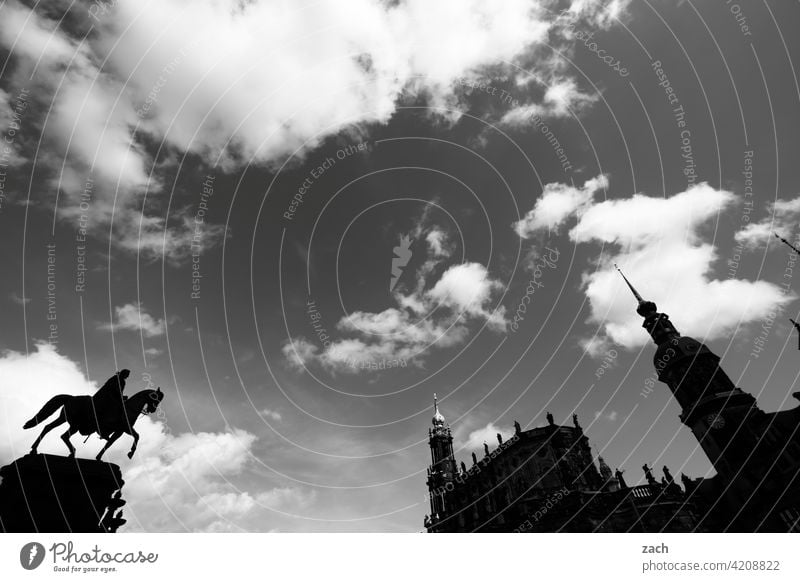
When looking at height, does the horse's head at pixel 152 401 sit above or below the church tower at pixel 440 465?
below

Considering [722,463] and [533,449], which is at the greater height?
[533,449]

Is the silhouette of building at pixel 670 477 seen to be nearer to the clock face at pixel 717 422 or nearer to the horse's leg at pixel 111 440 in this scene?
the clock face at pixel 717 422

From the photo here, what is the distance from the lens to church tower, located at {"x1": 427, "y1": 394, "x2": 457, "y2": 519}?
60.0 m

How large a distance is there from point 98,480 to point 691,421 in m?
53.5

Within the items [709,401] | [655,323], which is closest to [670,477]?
[709,401]

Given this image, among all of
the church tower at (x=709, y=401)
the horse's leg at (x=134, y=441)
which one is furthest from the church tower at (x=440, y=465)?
the horse's leg at (x=134, y=441)

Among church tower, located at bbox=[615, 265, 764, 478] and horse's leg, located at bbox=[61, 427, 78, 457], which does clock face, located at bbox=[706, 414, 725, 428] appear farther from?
horse's leg, located at bbox=[61, 427, 78, 457]

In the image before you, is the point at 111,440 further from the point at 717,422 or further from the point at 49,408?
the point at 717,422

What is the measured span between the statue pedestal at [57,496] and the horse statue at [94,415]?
83cm
